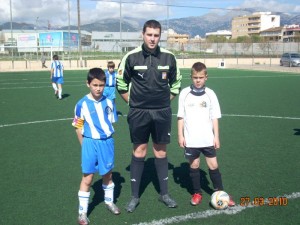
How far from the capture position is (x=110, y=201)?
4.27 meters

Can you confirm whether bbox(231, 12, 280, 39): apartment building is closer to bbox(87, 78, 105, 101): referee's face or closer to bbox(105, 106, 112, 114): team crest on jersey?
bbox(105, 106, 112, 114): team crest on jersey

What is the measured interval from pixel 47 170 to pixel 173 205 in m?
2.44

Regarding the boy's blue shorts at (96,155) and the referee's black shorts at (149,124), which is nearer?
the boy's blue shorts at (96,155)

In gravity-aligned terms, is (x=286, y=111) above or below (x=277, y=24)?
below

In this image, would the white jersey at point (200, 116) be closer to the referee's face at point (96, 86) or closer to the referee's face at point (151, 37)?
the referee's face at point (151, 37)

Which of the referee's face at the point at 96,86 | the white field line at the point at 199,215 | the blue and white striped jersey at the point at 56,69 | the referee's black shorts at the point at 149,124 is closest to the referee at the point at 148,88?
the referee's black shorts at the point at 149,124

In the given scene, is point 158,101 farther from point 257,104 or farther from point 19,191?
point 257,104

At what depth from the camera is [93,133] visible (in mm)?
3891

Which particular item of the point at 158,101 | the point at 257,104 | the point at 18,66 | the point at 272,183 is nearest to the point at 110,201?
the point at 158,101

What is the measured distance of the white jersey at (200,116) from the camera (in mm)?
4320

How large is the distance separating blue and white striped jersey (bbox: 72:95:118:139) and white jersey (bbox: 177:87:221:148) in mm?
1029

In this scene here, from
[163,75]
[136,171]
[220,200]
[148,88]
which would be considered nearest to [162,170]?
[136,171]

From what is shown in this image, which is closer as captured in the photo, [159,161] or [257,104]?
[159,161]

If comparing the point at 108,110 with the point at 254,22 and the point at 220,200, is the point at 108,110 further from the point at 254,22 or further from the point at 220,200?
the point at 254,22
